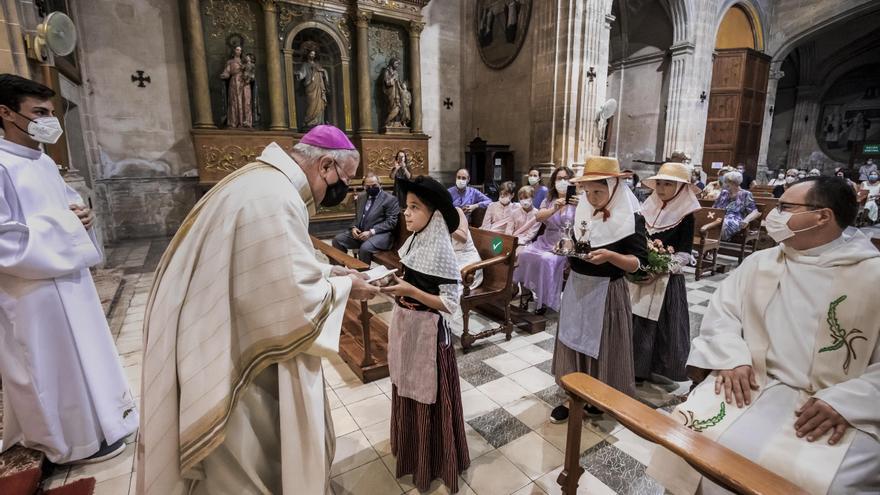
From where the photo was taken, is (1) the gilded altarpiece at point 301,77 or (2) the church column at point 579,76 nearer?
(1) the gilded altarpiece at point 301,77

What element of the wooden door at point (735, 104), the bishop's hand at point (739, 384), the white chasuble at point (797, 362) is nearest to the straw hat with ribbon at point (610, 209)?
the white chasuble at point (797, 362)

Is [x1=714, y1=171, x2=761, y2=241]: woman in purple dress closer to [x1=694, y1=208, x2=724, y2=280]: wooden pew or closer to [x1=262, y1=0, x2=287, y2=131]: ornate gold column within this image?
[x1=694, y1=208, x2=724, y2=280]: wooden pew

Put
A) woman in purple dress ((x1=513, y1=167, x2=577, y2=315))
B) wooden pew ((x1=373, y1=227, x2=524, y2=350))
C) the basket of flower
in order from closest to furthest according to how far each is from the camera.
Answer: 1. the basket of flower
2. wooden pew ((x1=373, y1=227, x2=524, y2=350))
3. woman in purple dress ((x1=513, y1=167, x2=577, y2=315))

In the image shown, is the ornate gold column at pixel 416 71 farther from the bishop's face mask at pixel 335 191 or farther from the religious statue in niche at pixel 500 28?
the bishop's face mask at pixel 335 191

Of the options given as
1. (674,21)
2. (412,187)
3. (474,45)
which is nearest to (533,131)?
(474,45)

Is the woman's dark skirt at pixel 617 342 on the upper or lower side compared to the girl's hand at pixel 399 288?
lower

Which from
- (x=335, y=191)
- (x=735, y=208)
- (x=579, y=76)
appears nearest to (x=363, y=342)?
(x=335, y=191)

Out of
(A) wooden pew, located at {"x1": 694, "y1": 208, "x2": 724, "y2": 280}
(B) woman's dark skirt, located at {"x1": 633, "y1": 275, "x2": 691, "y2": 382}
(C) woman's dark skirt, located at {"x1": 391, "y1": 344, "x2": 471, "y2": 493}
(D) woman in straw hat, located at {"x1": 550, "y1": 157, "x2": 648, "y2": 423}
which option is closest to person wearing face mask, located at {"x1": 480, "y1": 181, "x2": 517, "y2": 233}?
(B) woman's dark skirt, located at {"x1": 633, "y1": 275, "x2": 691, "y2": 382}

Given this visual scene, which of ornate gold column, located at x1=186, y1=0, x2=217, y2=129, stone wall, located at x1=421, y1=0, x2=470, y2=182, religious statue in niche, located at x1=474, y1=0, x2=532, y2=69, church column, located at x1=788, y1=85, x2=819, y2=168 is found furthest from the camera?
church column, located at x1=788, y1=85, x2=819, y2=168

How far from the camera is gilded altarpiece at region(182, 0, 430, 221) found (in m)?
8.14

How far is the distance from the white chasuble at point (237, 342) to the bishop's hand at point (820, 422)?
179 cm

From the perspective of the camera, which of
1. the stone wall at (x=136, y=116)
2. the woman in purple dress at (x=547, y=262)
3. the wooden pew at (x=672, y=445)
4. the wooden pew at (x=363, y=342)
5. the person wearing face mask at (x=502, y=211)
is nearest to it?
the wooden pew at (x=672, y=445)

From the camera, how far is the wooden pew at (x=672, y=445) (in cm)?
123

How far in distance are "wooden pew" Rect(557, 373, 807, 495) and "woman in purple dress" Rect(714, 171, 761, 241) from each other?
6004 millimetres
